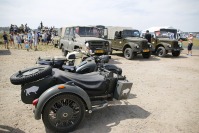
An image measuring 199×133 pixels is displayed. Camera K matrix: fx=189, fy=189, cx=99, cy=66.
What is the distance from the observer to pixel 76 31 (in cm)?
1098

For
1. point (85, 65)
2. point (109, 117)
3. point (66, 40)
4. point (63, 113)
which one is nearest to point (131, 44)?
point (66, 40)

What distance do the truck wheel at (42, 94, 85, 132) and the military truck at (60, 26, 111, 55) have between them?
6.48 meters

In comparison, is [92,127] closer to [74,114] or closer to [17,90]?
[74,114]

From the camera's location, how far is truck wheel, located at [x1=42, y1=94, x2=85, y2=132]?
3398mm

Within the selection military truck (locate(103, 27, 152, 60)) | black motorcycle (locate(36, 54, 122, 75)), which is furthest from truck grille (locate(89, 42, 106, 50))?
black motorcycle (locate(36, 54, 122, 75))

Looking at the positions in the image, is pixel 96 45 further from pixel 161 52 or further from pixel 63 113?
pixel 63 113

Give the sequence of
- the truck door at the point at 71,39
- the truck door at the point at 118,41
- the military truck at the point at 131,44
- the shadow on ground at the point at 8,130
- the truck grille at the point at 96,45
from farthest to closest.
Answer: the truck door at the point at 118,41 < the military truck at the point at 131,44 < the truck door at the point at 71,39 < the truck grille at the point at 96,45 < the shadow on ground at the point at 8,130

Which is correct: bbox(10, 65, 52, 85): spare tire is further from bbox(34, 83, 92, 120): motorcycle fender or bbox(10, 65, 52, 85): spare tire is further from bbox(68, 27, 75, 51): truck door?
bbox(68, 27, 75, 51): truck door

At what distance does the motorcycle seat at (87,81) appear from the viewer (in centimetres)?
373

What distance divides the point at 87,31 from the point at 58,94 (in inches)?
322

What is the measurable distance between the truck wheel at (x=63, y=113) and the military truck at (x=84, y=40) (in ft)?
21.2

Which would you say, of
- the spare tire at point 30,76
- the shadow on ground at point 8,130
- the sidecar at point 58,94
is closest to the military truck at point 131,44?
the sidecar at point 58,94

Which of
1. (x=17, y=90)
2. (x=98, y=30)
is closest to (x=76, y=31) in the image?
(x=98, y=30)

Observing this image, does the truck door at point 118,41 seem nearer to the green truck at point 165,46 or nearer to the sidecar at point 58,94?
the green truck at point 165,46
